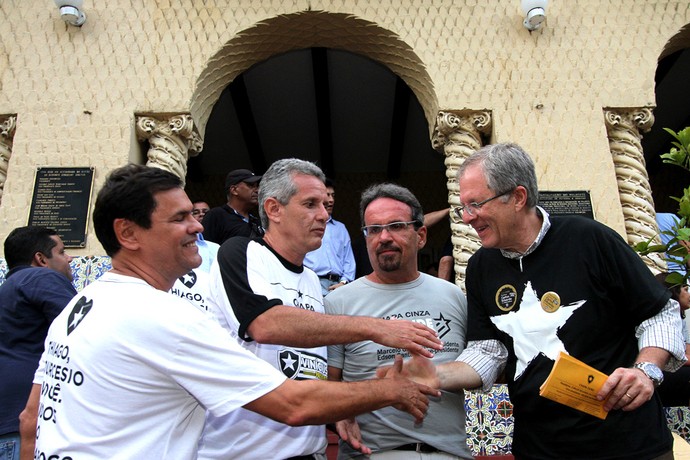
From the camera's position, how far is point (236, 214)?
15.9ft

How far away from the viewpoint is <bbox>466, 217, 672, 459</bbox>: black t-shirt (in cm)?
197

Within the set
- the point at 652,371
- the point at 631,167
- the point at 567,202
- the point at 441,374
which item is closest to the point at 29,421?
the point at 441,374

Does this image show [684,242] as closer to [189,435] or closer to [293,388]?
[293,388]

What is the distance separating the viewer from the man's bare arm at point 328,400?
1589mm

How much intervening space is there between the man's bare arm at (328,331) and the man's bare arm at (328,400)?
0.15 m

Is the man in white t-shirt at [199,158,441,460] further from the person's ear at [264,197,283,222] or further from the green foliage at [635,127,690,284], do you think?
the green foliage at [635,127,690,284]

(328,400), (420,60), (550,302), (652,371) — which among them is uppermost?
(420,60)

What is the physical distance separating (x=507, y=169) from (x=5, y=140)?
511cm

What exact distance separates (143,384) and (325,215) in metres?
1.16

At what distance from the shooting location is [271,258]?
229cm

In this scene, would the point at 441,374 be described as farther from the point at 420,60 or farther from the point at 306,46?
the point at 306,46

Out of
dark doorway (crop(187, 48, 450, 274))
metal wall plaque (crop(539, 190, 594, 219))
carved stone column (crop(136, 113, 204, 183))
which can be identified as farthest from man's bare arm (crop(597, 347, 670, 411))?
dark doorway (crop(187, 48, 450, 274))

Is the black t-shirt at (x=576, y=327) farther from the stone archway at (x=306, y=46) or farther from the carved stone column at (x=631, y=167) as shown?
the stone archway at (x=306, y=46)

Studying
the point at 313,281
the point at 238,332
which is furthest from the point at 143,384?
the point at 313,281
